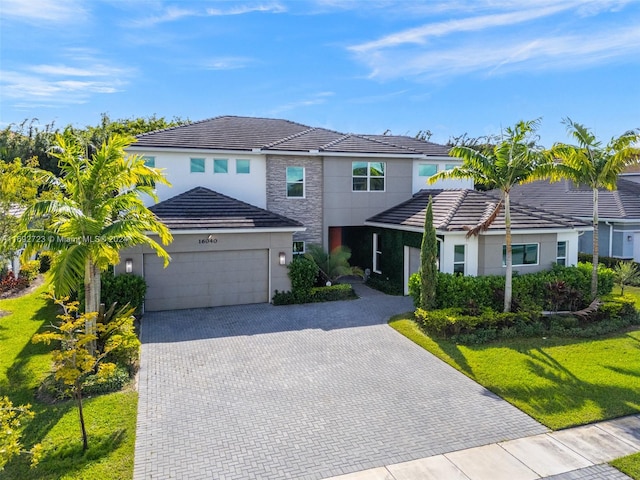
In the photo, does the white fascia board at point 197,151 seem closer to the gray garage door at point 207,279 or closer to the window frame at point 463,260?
the gray garage door at point 207,279

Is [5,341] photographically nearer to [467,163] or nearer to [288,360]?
[288,360]

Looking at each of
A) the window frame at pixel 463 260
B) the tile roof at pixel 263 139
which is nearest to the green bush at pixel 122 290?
the tile roof at pixel 263 139

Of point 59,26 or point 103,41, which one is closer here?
point 59,26

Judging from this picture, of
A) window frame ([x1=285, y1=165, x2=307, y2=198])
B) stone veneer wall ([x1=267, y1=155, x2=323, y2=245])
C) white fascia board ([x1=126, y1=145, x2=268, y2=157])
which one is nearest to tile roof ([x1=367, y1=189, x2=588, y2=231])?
stone veneer wall ([x1=267, y1=155, x2=323, y2=245])

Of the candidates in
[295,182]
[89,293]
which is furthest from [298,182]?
[89,293]

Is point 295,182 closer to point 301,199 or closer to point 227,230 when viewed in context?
point 301,199

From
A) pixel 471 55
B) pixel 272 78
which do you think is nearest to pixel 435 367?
pixel 471 55

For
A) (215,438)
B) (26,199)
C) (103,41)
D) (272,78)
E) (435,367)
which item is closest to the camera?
(215,438)
